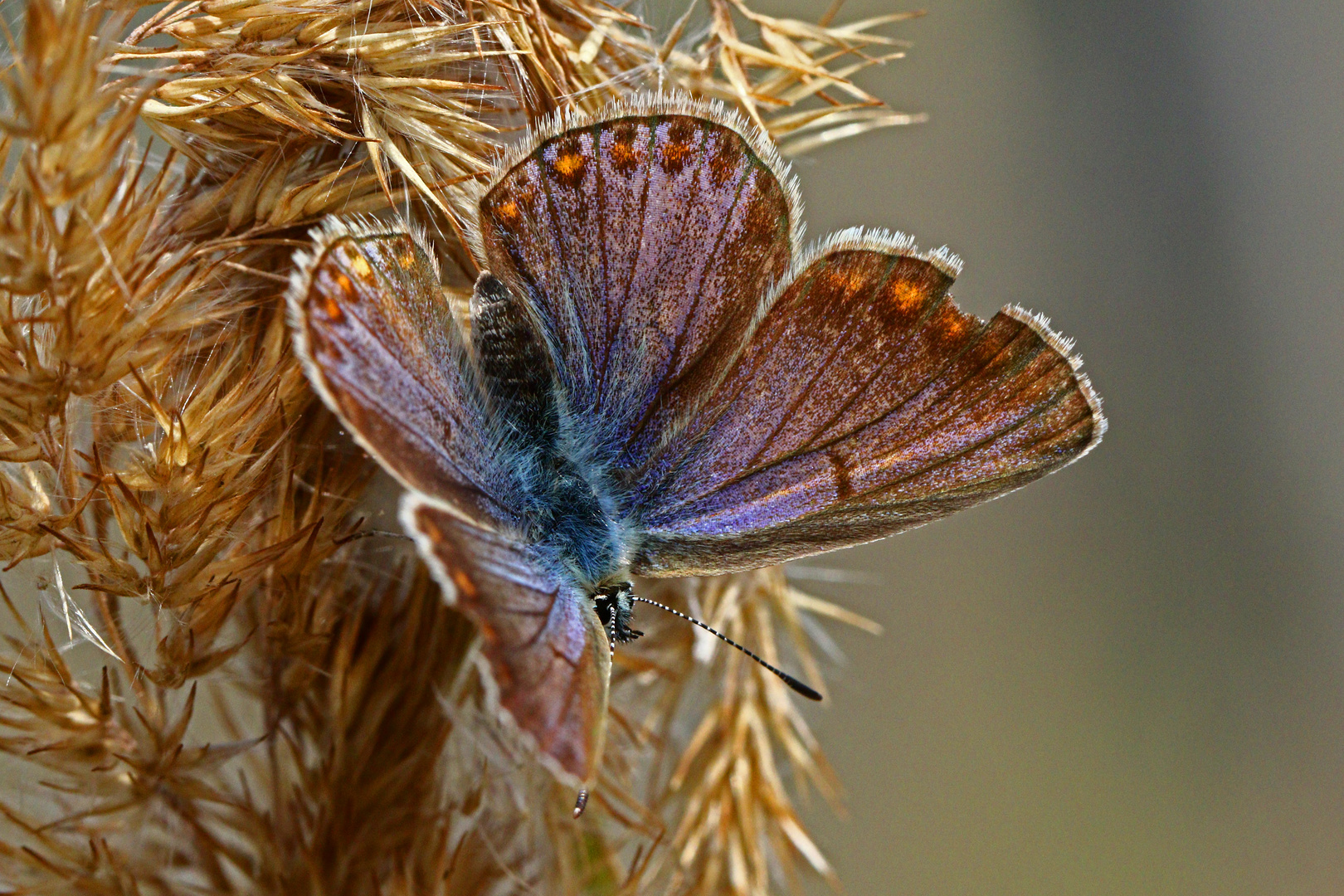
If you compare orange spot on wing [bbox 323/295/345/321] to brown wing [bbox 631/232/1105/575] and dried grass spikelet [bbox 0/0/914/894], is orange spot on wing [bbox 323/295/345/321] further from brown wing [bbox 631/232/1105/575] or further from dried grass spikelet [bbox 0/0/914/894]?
brown wing [bbox 631/232/1105/575]

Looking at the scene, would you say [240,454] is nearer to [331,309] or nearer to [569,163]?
[331,309]

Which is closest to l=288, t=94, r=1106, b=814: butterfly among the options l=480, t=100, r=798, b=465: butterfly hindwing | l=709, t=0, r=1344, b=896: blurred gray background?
l=480, t=100, r=798, b=465: butterfly hindwing

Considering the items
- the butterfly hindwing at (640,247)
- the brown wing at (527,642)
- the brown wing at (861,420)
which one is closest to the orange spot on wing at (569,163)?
the butterfly hindwing at (640,247)

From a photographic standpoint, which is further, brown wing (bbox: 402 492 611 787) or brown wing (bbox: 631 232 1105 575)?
brown wing (bbox: 631 232 1105 575)

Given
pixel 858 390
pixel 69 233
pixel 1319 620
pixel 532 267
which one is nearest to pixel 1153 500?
pixel 1319 620

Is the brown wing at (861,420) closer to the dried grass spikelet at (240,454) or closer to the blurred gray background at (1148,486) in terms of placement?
the dried grass spikelet at (240,454)

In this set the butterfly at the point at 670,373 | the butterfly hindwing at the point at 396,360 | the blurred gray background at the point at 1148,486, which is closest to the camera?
the butterfly hindwing at the point at 396,360

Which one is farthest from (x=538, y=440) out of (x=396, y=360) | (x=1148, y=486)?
(x=1148, y=486)

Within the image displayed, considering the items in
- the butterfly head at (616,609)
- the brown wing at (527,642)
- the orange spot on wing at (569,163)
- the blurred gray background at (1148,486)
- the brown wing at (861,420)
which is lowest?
the brown wing at (527,642)
